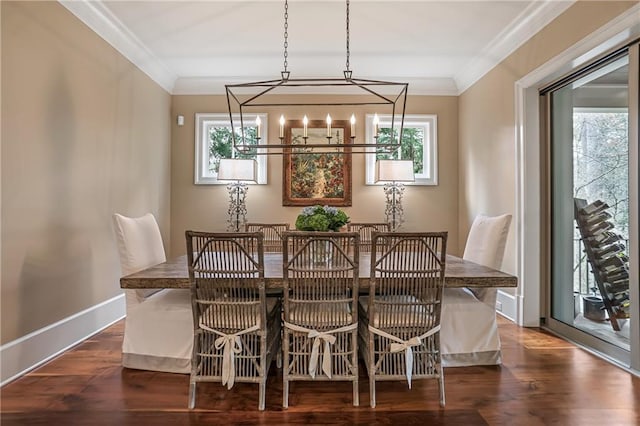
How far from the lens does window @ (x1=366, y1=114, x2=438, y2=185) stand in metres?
4.80

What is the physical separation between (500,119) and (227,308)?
329 centimetres

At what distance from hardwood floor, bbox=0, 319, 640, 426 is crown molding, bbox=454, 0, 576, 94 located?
8.80 feet

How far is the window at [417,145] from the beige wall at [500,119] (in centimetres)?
35

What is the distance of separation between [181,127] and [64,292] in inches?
105

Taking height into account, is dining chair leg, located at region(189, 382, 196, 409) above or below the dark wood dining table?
below

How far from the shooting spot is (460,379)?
7.59 ft

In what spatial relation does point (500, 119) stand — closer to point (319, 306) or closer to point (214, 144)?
point (319, 306)

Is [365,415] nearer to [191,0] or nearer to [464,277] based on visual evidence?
[464,277]

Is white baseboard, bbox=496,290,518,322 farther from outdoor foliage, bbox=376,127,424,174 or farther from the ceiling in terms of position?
the ceiling

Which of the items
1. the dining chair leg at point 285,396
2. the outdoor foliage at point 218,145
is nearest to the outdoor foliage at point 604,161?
the dining chair leg at point 285,396

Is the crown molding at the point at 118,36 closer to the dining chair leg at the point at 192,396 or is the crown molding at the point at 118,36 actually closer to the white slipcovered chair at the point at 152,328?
the white slipcovered chair at the point at 152,328

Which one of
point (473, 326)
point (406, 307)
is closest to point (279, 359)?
point (406, 307)

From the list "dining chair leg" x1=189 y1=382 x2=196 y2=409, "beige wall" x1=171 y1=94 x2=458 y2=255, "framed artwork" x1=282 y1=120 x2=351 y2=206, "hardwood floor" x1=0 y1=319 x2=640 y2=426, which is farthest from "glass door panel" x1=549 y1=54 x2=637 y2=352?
"dining chair leg" x1=189 y1=382 x2=196 y2=409

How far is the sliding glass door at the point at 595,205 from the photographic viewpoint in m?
2.49
